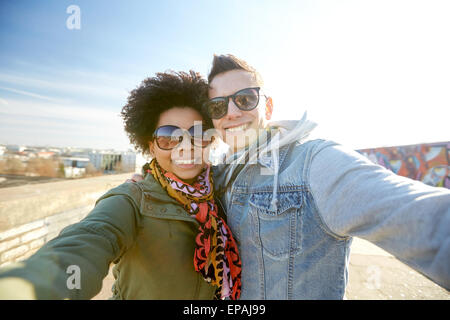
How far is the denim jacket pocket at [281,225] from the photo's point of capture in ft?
3.46

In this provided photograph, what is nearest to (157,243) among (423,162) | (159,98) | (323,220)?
(323,220)

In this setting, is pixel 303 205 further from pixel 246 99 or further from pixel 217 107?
pixel 217 107

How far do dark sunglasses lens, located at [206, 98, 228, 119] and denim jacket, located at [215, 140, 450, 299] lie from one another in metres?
0.57

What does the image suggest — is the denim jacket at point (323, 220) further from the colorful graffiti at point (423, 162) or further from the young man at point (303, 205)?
the colorful graffiti at point (423, 162)

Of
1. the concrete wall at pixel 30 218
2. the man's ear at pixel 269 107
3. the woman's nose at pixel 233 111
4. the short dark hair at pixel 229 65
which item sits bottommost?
the concrete wall at pixel 30 218

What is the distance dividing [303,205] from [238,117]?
866mm

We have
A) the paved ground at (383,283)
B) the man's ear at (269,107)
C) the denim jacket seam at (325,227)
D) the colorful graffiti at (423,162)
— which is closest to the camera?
the denim jacket seam at (325,227)

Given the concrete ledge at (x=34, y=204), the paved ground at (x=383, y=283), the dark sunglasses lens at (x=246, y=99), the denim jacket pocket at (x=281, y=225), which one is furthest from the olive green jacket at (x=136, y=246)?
the concrete ledge at (x=34, y=204)

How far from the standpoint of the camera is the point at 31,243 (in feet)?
8.72

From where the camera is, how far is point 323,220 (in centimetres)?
99

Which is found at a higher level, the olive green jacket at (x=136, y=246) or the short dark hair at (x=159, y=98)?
the short dark hair at (x=159, y=98)

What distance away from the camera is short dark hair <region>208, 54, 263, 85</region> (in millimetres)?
1593

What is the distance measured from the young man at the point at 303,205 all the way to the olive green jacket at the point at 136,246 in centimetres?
37

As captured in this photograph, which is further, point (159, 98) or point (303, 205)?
point (159, 98)
